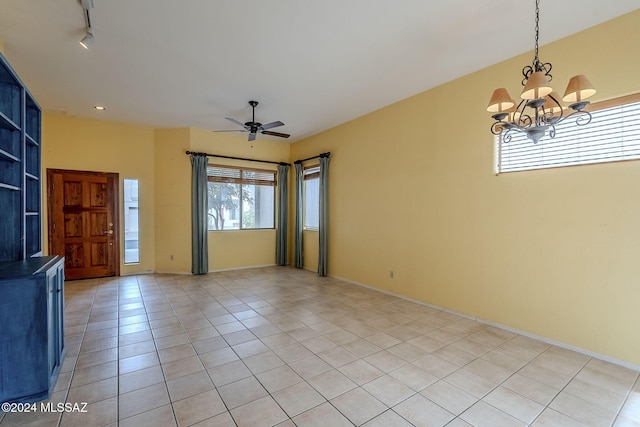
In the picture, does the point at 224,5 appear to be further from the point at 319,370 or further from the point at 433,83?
the point at 319,370

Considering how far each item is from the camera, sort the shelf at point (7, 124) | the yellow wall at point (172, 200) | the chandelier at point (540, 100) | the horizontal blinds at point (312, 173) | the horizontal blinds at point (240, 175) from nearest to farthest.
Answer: the chandelier at point (540, 100) < the shelf at point (7, 124) < the yellow wall at point (172, 200) < the horizontal blinds at point (240, 175) < the horizontal blinds at point (312, 173)

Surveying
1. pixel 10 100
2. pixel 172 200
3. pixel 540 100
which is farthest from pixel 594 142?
pixel 172 200

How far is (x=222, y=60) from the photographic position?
357cm

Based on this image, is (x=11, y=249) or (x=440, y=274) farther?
(x=440, y=274)

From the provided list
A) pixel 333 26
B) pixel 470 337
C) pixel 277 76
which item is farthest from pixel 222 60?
pixel 470 337

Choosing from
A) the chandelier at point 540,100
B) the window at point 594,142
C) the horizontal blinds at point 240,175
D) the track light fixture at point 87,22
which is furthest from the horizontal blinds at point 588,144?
the horizontal blinds at point 240,175

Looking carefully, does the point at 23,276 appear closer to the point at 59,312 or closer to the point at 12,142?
the point at 59,312

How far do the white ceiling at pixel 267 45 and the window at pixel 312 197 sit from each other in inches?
87.1

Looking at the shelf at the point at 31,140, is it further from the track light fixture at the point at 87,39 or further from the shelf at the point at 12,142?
the track light fixture at the point at 87,39

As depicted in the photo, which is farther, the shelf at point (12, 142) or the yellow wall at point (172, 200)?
the yellow wall at point (172, 200)

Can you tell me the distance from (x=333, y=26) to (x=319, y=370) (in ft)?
10.9

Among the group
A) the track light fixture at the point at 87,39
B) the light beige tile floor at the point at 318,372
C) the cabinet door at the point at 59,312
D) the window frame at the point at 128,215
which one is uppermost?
the track light fixture at the point at 87,39

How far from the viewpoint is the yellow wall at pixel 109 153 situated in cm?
562

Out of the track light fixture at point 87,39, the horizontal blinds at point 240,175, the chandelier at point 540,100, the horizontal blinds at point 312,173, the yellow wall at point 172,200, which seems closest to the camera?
the chandelier at point 540,100
